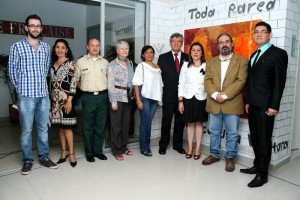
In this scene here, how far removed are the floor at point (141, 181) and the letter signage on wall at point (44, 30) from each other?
3.57m

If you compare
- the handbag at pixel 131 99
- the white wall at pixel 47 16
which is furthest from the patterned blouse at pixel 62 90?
the white wall at pixel 47 16

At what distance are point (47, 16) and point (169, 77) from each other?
14.8 feet

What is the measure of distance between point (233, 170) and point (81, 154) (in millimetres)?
2064

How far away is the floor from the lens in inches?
99.3

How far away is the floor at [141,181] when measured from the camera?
2.52 metres

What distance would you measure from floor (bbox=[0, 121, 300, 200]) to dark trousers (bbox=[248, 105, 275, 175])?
270mm

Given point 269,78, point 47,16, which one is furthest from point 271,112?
point 47,16

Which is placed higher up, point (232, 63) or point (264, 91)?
point (232, 63)

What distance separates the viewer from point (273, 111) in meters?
2.61

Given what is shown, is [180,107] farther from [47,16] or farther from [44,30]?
[47,16]

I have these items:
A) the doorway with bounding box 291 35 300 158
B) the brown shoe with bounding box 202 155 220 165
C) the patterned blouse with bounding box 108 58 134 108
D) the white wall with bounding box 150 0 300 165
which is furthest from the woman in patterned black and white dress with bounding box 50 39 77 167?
the doorway with bounding box 291 35 300 158

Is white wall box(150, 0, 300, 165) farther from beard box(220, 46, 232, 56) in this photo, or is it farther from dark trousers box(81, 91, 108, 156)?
dark trousers box(81, 91, 108, 156)

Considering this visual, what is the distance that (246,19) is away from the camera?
134 inches

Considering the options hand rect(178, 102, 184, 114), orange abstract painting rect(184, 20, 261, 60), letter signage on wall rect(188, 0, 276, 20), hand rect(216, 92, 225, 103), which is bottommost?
hand rect(178, 102, 184, 114)
